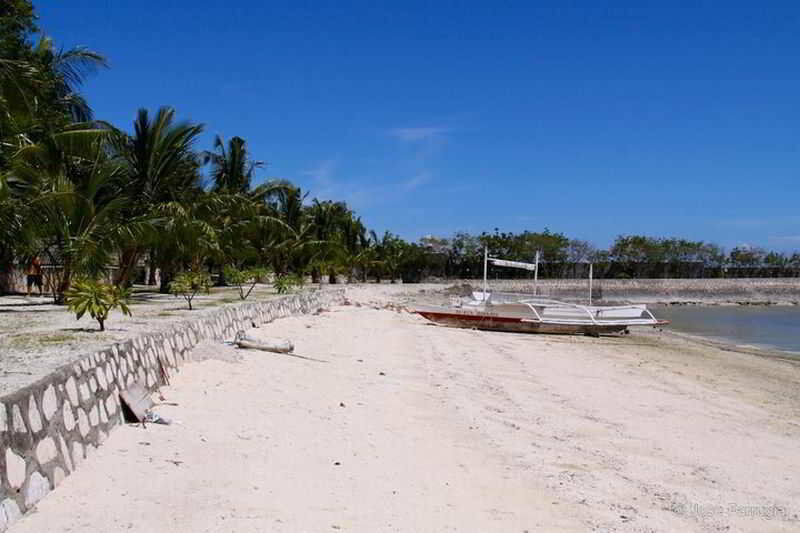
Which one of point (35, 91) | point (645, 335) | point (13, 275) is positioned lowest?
point (645, 335)

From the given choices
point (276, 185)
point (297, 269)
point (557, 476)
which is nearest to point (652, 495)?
point (557, 476)

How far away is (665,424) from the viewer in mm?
7887

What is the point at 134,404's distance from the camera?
5.05 meters

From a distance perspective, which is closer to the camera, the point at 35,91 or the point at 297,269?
the point at 35,91

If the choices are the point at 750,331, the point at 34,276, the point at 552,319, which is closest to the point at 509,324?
the point at 552,319

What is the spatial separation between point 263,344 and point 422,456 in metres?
4.58

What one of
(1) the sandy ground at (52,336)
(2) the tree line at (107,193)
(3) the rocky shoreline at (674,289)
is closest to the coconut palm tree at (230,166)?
(2) the tree line at (107,193)

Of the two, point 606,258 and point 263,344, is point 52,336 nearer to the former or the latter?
point 263,344

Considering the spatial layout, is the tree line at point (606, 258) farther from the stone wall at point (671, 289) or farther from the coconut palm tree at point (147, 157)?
the coconut palm tree at point (147, 157)

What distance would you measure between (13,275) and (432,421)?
52.3ft

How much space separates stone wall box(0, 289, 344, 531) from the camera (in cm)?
323

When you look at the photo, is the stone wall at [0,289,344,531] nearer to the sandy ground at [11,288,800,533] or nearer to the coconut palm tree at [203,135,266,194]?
the sandy ground at [11,288,800,533]

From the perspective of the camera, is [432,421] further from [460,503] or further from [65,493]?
[65,493]

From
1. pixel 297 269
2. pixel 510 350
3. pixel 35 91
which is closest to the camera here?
pixel 35 91
